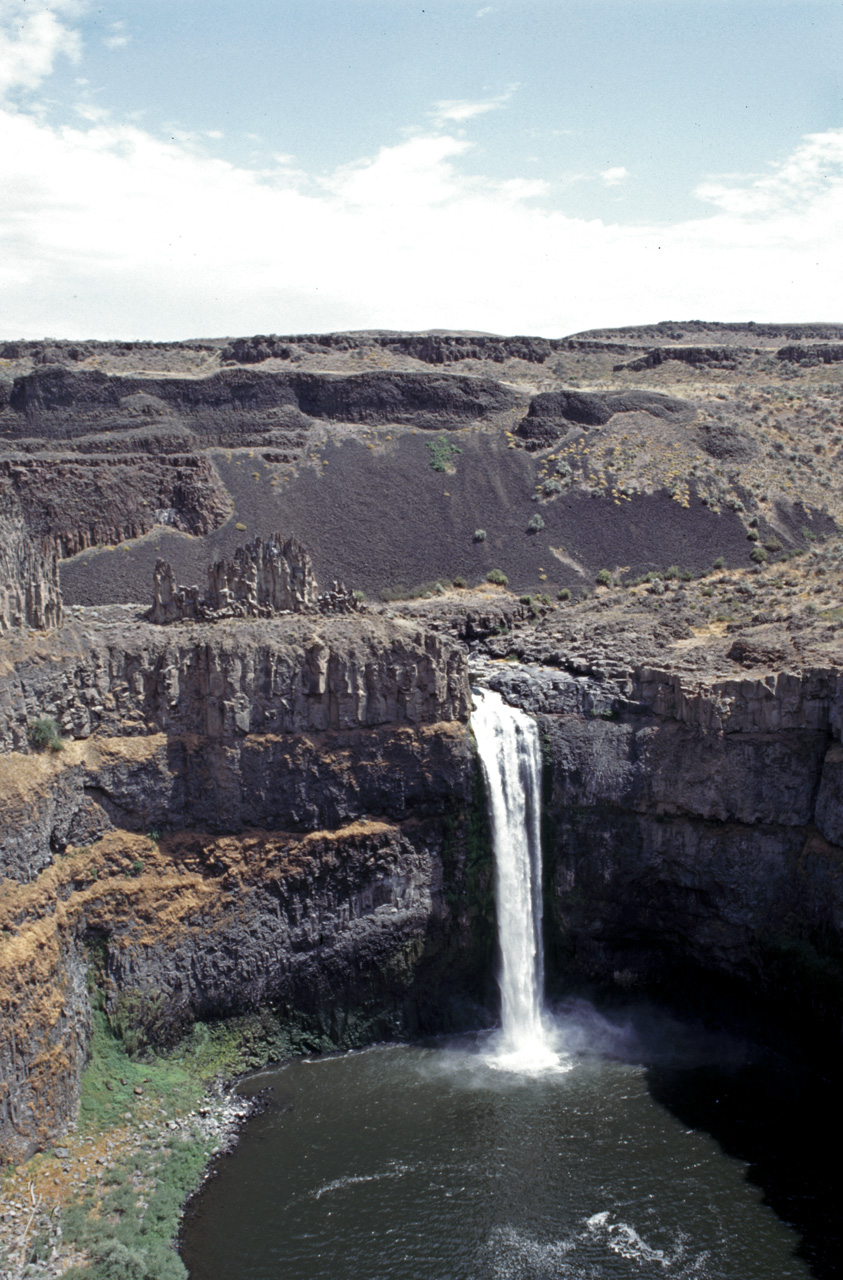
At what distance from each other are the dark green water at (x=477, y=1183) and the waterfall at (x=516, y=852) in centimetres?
311

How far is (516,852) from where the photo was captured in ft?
132

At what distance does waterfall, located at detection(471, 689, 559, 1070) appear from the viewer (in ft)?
131

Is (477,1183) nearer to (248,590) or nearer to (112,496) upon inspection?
(248,590)

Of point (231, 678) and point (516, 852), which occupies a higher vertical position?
point (231, 678)

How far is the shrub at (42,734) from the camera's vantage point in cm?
3338

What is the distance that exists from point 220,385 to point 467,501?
21.7 m

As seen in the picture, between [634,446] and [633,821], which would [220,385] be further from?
[633,821]

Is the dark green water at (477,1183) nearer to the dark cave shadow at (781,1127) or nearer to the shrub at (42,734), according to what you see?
the dark cave shadow at (781,1127)

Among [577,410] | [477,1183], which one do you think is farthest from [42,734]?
[577,410]

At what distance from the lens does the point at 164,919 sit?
35.0 m

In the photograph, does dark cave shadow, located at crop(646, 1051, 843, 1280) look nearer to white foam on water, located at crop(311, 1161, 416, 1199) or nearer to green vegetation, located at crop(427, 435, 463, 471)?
white foam on water, located at crop(311, 1161, 416, 1199)

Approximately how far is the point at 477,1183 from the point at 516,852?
12.2 meters

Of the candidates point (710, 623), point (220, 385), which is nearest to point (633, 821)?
point (710, 623)

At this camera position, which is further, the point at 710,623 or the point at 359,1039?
the point at 710,623
